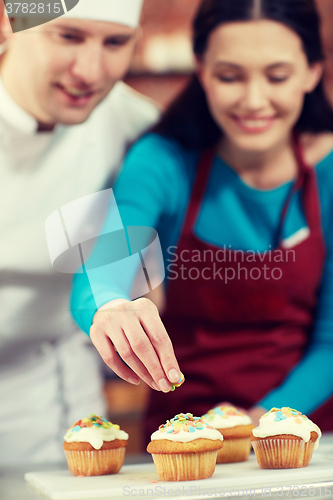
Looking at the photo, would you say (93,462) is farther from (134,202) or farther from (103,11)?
(103,11)

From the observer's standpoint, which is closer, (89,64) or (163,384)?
(163,384)

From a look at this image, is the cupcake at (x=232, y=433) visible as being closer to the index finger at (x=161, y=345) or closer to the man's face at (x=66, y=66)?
the index finger at (x=161, y=345)

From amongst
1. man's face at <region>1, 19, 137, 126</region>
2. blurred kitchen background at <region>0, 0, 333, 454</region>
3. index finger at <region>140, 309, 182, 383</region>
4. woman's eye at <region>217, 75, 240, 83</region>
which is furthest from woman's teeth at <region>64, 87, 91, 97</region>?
index finger at <region>140, 309, 182, 383</region>

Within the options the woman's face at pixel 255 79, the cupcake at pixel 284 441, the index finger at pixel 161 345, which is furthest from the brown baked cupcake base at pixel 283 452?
the woman's face at pixel 255 79

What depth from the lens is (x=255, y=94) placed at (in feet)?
2.61

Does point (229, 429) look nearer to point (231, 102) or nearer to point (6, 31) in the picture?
point (231, 102)

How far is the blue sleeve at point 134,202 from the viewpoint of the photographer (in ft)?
1.99

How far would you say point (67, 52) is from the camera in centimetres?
67

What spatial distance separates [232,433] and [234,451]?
22mm

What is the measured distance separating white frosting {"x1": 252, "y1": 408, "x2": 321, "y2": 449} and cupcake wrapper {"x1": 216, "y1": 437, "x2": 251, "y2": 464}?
0.05 meters

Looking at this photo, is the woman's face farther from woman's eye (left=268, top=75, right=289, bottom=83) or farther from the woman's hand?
the woman's hand

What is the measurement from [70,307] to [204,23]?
486 mm

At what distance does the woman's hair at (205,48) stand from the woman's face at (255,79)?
15 millimetres

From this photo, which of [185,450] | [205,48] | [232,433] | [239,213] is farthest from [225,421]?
[205,48]
